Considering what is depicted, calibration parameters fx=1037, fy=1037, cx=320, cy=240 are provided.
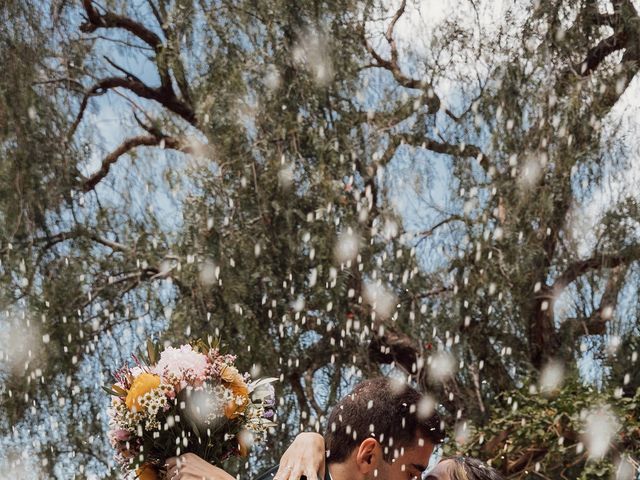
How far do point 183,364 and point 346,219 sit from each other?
3.65 meters

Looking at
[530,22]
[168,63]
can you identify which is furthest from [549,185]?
[168,63]

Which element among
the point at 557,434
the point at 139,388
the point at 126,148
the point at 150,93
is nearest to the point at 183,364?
the point at 139,388

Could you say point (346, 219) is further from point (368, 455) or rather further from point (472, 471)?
point (368, 455)

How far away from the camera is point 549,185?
5.90 m

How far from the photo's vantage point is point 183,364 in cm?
238

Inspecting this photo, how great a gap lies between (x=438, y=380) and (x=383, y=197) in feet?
3.73

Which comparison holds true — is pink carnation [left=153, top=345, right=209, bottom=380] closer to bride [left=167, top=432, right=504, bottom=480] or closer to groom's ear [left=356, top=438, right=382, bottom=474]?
bride [left=167, top=432, right=504, bottom=480]

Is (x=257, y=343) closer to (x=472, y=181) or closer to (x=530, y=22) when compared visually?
(x=472, y=181)

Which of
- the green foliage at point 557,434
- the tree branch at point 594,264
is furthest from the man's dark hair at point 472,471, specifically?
the tree branch at point 594,264

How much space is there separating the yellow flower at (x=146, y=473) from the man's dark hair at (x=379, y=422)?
0.40m

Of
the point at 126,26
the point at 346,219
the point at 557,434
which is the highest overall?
the point at 126,26

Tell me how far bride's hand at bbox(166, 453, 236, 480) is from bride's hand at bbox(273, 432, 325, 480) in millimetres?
138

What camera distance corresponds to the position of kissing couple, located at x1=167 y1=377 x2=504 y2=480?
85.8 inches

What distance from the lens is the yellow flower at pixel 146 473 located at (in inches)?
93.1
